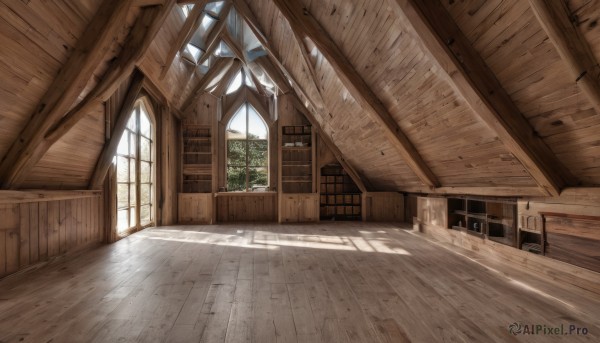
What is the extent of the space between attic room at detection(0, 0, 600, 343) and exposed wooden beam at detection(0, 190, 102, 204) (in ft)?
0.06

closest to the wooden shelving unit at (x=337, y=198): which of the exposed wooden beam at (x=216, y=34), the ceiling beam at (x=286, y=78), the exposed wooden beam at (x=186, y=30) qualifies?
the ceiling beam at (x=286, y=78)

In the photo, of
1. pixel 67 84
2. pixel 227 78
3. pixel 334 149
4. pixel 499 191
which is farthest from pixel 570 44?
pixel 227 78

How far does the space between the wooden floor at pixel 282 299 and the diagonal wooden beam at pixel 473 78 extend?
125 centimetres

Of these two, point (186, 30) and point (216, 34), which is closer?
point (186, 30)

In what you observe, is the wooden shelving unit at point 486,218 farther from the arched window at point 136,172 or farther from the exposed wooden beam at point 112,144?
the arched window at point 136,172

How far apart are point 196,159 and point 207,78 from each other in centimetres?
196

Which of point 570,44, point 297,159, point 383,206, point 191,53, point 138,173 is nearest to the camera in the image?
point 570,44

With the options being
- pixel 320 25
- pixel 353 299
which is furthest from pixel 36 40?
pixel 353 299

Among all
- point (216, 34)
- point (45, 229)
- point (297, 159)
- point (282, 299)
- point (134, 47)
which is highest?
point (216, 34)

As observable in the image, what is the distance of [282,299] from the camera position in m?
2.57

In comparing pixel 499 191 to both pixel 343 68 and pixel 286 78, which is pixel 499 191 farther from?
pixel 286 78

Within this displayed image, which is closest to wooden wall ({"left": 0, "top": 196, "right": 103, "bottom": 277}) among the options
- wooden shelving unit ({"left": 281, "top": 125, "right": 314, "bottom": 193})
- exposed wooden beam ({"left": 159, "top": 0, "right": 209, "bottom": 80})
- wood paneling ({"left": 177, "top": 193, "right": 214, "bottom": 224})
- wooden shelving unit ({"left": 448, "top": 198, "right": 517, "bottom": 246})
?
exposed wooden beam ({"left": 159, "top": 0, "right": 209, "bottom": 80})

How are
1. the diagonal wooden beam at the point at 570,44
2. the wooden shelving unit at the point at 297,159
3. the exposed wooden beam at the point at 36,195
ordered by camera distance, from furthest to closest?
the wooden shelving unit at the point at 297,159 < the exposed wooden beam at the point at 36,195 < the diagonal wooden beam at the point at 570,44

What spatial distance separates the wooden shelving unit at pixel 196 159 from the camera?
24.6 feet
